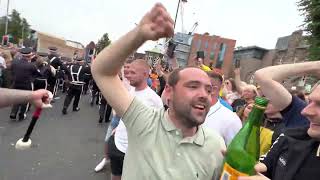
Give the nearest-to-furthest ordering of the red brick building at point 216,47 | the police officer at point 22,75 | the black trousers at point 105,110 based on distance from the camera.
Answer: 1. the police officer at point 22,75
2. the black trousers at point 105,110
3. the red brick building at point 216,47

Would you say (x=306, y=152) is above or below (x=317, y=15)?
below

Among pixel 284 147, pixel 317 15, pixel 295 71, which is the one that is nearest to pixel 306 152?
pixel 284 147

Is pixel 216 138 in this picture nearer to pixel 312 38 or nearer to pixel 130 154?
pixel 130 154

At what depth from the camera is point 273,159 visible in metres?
2.21

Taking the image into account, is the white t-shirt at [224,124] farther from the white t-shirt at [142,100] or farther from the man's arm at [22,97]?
the man's arm at [22,97]

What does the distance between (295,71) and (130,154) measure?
1.17 metres

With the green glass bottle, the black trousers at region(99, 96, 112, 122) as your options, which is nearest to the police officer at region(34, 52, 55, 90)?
the black trousers at region(99, 96, 112, 122)

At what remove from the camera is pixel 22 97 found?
2775mm

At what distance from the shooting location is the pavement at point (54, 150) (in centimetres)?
682

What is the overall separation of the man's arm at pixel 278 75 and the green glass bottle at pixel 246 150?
0.52 metres

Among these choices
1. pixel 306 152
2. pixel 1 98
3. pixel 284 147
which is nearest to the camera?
pixel 306 152

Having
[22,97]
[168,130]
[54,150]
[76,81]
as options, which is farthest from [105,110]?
[168,130]

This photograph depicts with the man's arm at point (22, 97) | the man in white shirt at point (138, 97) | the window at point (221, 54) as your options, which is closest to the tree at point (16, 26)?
the window at point (221, 54)

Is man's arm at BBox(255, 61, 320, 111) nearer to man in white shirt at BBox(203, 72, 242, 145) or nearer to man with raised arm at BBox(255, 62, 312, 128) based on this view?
man with raised arm at BBox(255, 62, 312, 128)
